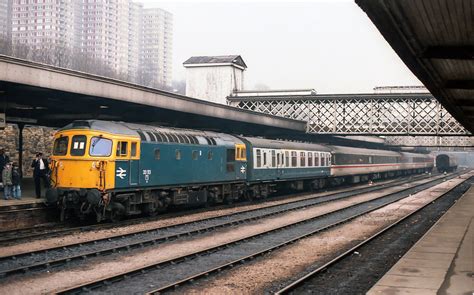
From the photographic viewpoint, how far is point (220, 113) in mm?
31781

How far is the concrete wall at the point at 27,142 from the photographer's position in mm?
35094

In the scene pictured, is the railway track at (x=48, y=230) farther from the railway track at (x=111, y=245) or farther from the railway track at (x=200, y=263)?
the railway track at (x=200, y=263)

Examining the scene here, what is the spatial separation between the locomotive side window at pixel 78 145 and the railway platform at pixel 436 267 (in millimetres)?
11248

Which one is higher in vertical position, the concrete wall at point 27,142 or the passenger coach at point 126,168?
the concrete wall at point 27,142

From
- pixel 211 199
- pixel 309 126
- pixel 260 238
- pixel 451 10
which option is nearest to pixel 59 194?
pixel 260 238

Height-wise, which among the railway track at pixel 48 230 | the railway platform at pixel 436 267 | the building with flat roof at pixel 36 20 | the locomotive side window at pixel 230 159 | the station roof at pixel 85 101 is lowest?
the railway platform at pixel 436 267

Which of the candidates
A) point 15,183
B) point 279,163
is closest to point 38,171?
point 15,183

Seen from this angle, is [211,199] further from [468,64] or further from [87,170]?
[468,64]

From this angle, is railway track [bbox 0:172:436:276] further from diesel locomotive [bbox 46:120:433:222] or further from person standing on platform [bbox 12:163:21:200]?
person standing on platform [bbox 12:163:21:200]

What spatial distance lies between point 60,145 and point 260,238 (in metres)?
7.95

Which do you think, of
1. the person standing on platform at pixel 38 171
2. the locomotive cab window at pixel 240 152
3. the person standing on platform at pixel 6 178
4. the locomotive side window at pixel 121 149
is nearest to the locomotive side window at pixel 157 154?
the locomotive side window at pixel 121 149

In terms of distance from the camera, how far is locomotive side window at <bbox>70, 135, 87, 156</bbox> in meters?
18.3

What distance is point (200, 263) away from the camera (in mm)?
13000

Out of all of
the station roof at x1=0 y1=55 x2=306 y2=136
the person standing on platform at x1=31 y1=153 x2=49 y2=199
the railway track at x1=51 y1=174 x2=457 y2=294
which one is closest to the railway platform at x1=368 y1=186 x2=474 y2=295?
the railway track at x1=51 y1=174 x2=457 y2=294
